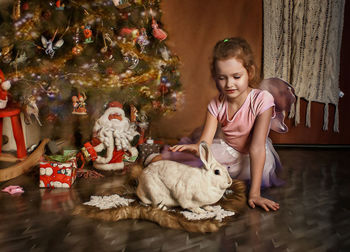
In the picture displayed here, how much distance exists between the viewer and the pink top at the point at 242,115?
56.1 inches

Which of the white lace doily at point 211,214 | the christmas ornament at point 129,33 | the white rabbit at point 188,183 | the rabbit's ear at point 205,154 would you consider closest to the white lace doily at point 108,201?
the white rabbit at point 188,183

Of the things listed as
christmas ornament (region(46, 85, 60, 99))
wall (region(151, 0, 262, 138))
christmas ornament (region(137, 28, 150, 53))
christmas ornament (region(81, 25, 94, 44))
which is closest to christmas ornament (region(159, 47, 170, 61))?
christmas ornament (region(137, 28, 150, 53))

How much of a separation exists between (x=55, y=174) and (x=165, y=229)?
68 cm

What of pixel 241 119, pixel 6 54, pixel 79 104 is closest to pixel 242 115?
pixel 241 119

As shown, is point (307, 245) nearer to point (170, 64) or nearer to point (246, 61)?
point (246, 61)

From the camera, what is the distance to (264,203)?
1.29 m

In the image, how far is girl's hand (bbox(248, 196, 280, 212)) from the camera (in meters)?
1.27

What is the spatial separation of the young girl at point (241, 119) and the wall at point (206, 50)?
974mm

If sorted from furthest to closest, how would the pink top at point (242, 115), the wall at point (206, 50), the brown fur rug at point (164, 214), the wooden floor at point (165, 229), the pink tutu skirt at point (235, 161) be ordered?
the wall at point (206, 50) < the pink tutu skirt at point (235, 161) < the pink top at point (242, 115) < the brown fur rug at point (164, 214) < the wooden floor at point (165, 229)

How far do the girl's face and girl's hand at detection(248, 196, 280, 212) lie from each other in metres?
0.45

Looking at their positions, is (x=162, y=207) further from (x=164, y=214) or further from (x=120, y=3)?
(x=120, y=3)

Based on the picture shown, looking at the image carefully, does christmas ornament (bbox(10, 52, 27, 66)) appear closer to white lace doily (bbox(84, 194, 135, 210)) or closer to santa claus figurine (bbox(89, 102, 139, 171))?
santa claus figurine (bbox(89, 102, 139, 171))

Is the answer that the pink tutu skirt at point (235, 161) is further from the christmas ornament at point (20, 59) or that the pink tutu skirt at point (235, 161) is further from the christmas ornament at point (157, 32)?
the christmas ornament at point (20, 59)

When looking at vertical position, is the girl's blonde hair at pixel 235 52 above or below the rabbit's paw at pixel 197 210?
above
